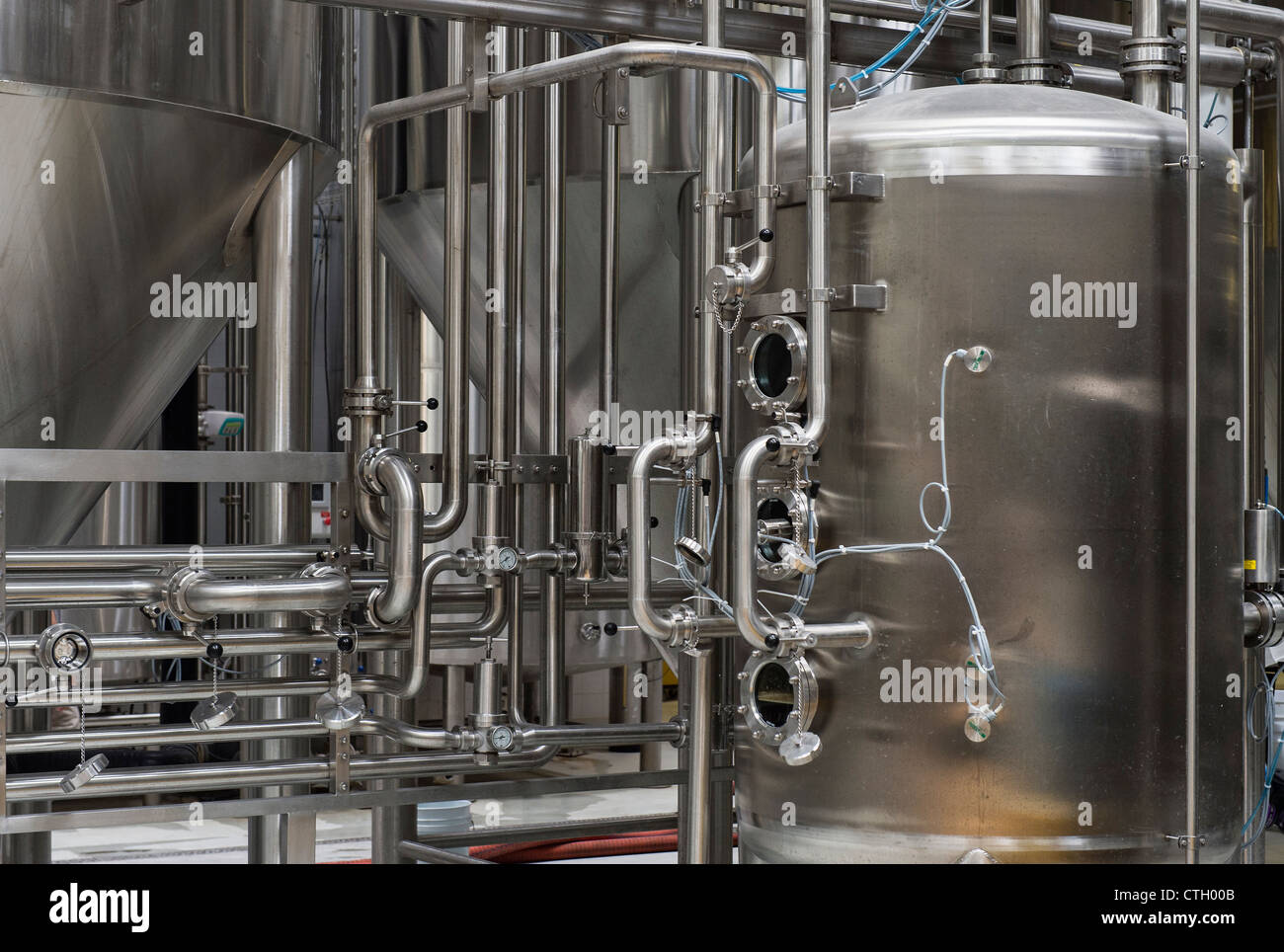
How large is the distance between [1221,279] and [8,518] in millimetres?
3150

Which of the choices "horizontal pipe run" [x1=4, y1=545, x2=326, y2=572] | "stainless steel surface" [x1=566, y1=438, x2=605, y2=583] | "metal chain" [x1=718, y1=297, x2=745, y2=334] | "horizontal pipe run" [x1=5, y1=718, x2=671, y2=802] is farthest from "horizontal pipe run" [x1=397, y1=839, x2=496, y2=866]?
"metal chain" [x1=718, y1=297, x2=745, y2=334]

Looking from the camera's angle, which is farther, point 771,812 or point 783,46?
point 783,46

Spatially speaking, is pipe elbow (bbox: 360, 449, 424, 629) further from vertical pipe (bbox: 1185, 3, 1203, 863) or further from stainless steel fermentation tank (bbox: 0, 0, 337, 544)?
vertical pipe (bbox: 1185, 3, 1203, 863)

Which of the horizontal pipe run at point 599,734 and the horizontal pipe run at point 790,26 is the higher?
the horizontal pipe run at point 790,26

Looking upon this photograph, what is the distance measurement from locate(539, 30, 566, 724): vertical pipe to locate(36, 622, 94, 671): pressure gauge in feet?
4.07

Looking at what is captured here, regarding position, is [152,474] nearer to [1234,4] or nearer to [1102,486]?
[1102,486]

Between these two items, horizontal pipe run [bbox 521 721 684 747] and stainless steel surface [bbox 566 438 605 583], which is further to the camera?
stainless steel surface [bbox 566 438 605 583]

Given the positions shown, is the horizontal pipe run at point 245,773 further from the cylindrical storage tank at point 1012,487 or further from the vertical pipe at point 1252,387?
the vertical pipe at point 1252,387

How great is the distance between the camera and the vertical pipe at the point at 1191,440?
314 centimetres

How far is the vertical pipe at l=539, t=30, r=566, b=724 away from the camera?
397 cm

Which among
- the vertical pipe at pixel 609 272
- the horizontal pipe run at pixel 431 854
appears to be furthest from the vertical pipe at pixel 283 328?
the vertical pipe at pixel 609 272

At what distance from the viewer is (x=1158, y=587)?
3176 millimetres

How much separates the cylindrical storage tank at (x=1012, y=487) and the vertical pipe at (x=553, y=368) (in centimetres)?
94
